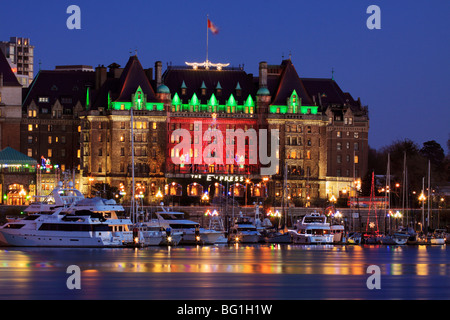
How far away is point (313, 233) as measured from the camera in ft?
480

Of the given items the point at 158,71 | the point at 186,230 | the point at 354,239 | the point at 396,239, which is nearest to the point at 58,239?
the point at 186,230

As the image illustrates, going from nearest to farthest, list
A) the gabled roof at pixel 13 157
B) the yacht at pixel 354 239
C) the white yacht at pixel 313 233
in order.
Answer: the white yacht at pixel 313 233
the yacht at pixel 354 239
the gabled roof at pixel 13 157

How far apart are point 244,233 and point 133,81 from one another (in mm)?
55428

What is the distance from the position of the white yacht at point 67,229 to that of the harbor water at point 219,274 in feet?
6.86

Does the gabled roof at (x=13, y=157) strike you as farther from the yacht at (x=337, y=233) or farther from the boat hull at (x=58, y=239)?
the boat hull at (x=58, y=239)

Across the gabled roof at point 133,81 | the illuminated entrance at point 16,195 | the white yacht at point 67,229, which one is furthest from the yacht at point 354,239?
the illuminated entrance at point 16,195

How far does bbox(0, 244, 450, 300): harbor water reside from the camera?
77750mm

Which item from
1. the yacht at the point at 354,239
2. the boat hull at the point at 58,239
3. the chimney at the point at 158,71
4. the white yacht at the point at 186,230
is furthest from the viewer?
the chimney at the point at 158,71

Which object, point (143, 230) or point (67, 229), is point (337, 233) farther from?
point (67, 229)

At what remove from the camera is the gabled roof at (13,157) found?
187375 millimetres

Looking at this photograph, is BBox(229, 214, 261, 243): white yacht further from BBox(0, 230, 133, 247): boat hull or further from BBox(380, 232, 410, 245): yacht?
BBox(0, 230, 133, 247): boat hull
